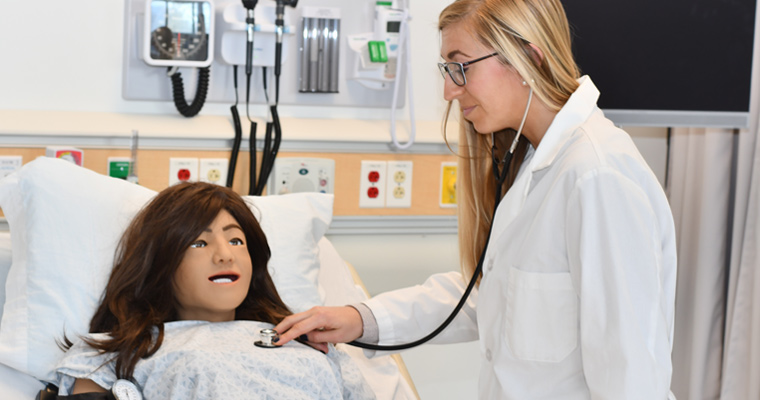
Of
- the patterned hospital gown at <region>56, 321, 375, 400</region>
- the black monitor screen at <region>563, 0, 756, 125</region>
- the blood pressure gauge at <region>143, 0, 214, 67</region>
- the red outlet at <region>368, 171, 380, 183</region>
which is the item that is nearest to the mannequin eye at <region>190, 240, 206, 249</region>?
the patterned hospital gown at <region>56, 321, 375, 400</region>

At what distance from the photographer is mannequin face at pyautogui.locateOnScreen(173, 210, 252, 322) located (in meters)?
1.53

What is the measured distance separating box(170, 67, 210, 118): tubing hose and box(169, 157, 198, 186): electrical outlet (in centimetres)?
14

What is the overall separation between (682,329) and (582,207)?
1.47m

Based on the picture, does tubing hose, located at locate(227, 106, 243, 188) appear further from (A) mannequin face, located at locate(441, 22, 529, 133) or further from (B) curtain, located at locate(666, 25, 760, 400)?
(B) curtain, located at locate(666, 25, 760, 400)

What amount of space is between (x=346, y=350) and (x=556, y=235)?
735 mm

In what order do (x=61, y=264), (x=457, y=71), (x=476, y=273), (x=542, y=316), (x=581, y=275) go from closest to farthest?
(x=581, y=275), (x=542, y=316), (x=457, y=71), (x=476, y=273), (x=61, y=264)

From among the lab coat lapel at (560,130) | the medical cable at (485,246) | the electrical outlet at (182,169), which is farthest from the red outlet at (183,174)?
the lab coat lapel at (560,130)

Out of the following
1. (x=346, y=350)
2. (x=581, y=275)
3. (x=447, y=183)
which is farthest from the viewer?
(x=447, y=183)

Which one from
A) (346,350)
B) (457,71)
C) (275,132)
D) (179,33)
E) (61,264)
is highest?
(179,33)

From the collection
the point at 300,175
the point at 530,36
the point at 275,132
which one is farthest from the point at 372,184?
the point at 530,36

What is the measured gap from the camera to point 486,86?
4.41 ft

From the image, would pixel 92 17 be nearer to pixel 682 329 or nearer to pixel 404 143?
pixel 404 143

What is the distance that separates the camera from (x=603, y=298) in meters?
1.14

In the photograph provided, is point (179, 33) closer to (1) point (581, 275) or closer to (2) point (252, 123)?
(2) point (252, 123)
